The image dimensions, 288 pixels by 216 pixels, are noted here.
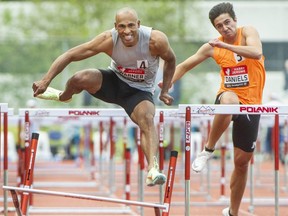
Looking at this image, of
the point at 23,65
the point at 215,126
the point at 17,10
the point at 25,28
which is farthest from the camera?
the point at 17,10

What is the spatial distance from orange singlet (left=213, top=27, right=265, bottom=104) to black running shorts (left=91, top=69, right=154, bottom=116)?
865mm

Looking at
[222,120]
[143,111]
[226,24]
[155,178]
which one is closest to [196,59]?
[226,24]

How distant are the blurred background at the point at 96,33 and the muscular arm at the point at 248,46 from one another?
1524cm

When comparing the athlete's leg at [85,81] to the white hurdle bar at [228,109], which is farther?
the athlete's leg at [85,81]

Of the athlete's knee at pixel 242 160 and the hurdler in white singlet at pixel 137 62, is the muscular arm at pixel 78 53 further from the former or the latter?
the athlete's knee at pixel 242 160

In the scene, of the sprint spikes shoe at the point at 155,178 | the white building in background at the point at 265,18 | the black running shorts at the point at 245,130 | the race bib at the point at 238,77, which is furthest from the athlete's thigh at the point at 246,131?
the white building in background at the point at 265,18

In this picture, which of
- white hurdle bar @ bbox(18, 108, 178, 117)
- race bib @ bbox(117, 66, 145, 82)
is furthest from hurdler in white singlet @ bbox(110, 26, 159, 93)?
white hurdle bar @ bbox(18, 108, 178, 117)

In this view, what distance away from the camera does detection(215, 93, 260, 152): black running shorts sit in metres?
11.7

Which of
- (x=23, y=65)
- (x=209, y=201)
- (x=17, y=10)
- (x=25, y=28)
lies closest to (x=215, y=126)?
(x=209, y=201)

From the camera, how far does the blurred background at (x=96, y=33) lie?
30.9 m

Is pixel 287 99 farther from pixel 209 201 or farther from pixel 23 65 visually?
pixel 209 201

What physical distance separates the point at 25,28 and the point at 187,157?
2933 cm

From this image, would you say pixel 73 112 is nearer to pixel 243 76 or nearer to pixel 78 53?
pixel 78 53

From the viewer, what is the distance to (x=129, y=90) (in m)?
11.4
